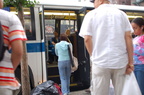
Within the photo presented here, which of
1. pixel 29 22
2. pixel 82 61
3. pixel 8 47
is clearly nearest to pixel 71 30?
pixel 82 61

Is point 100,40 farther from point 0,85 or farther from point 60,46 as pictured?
point 60,46

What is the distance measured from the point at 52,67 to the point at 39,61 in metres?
1.22

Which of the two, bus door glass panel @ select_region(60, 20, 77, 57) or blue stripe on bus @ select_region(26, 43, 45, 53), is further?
bus door glass panel @ select_region(60, 20, 77, 57)

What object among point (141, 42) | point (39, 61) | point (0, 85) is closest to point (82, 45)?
point (39, 61)

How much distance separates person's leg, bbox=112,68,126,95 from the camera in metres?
2.23

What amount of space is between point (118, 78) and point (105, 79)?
0.52ft

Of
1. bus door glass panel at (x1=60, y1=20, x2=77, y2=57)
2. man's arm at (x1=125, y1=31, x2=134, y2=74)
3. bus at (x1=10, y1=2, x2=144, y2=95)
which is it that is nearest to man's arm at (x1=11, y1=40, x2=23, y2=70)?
man's arm at (x1=125, y1=31, x2=134, y2=74)

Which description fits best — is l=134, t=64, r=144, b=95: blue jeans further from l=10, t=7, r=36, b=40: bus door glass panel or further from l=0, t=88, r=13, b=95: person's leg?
l=10, t=7, r=36, b=40: bus door glass panel

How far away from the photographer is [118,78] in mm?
2260

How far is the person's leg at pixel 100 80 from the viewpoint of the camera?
221 centimetres

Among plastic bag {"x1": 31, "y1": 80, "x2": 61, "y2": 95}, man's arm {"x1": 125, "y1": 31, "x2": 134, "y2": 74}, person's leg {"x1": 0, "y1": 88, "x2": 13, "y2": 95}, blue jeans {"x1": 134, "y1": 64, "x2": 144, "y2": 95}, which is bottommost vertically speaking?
plastic bag {"x1": 31, "y1": 80, "x2": 61, "y2": 95}

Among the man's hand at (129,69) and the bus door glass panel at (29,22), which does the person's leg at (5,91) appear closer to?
the man's hand at (129,69)

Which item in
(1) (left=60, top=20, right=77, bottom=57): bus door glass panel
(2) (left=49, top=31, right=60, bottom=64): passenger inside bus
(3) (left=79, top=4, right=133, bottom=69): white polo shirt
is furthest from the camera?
(2) (left=49, top=31, right=60, bottom=64): passenger inside bus

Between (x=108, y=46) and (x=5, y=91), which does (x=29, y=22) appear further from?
(x=5, y=91)
